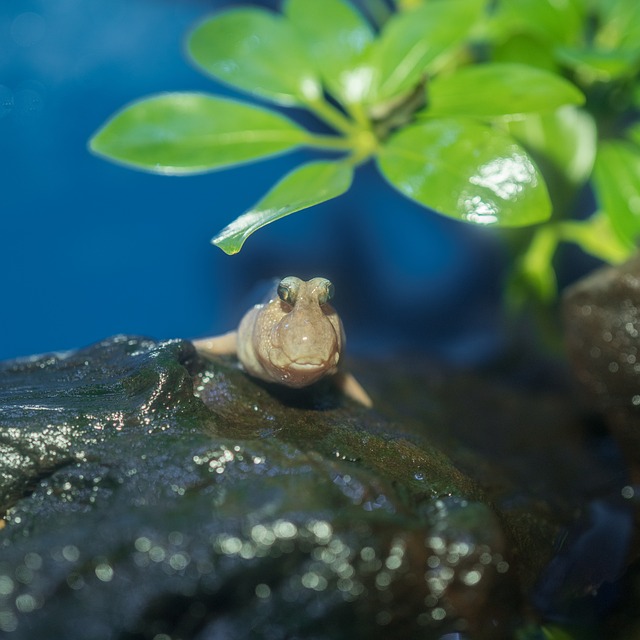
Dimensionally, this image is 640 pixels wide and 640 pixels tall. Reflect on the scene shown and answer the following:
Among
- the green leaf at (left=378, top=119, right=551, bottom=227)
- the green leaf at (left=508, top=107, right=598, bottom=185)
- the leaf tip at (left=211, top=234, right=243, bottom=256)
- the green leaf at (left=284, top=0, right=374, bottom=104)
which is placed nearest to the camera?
the leaf tip at (left=211, top=234, right=243, bottom=256)

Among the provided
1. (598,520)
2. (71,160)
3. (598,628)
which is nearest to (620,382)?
(598,520)

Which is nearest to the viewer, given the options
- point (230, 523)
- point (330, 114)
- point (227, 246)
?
A: point (230, 523)

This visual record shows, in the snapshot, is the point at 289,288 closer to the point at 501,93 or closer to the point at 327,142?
the point at 327,142

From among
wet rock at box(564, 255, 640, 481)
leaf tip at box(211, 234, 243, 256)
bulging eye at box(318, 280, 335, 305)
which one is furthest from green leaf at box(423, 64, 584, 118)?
leaf tip at box(211, 234, 243, 256)

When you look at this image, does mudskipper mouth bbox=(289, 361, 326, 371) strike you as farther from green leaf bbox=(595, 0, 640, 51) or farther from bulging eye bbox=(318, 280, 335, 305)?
green leaf bbox=(595, 0, 640, 51)

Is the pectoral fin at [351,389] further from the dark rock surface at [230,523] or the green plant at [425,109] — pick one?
the green plant at [425,109]

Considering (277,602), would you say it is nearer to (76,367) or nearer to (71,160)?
(76,367)

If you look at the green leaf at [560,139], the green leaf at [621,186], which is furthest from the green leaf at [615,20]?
the green leaf at [621,186]

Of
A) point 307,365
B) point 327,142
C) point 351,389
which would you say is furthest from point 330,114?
point 307,365
